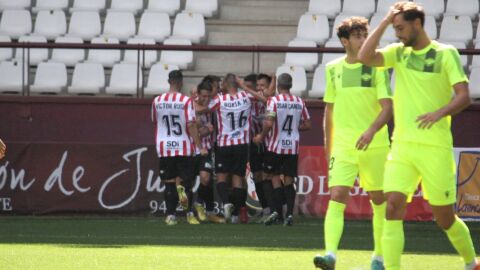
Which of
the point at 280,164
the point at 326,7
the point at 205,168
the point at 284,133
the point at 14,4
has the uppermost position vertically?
Result: the point at 326,7

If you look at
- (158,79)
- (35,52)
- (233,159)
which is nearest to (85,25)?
(35,52)

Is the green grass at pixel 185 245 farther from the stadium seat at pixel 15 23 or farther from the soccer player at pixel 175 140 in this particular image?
the stadium seat at pixel 15 23

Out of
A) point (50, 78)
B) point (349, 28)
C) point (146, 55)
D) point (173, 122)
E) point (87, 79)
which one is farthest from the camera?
point (146, 55)

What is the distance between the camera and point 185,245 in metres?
13.8

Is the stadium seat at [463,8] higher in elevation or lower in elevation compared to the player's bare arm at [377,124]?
higher

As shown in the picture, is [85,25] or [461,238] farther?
[85,25]

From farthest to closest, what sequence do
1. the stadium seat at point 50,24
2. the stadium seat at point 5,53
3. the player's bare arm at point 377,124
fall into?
1. the stadium seat at point 50,24
2. the stadium seat at point 5,53
3. the player's bare arm at point 377,124

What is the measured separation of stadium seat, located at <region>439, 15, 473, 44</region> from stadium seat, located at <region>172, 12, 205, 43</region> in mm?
4520

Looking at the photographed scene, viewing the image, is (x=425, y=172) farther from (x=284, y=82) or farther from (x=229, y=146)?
(x=229, y=146)

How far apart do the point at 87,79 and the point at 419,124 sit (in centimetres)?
1314

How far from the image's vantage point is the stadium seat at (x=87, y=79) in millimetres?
21484

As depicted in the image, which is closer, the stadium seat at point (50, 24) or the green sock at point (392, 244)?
the green sock at point (392, 244)

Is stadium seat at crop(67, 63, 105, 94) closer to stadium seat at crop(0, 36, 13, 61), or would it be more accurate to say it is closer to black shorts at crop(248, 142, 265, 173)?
stadium seat at crop(0, 36, 13, 61)

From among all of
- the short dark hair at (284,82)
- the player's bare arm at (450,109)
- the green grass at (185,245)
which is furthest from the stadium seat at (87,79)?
the player's bare arm at (450,109)
